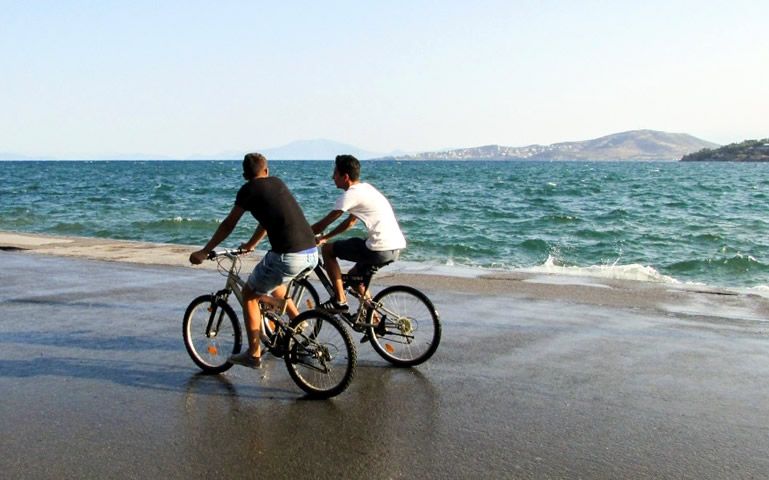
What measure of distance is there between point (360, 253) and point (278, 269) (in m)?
0.94

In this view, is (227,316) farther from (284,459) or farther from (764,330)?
(764,330)

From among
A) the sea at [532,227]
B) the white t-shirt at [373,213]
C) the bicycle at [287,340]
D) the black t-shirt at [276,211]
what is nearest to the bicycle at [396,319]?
the white t-shirt at [373,213]

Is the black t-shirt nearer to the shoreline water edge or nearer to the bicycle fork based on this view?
the bicycle fork

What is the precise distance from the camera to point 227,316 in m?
6.50

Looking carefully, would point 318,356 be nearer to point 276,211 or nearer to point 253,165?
point 276,211

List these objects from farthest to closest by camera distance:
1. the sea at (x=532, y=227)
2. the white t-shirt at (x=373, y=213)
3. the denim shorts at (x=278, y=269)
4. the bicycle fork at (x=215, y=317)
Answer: the sea at (x=532, y=227), the bicycle fork at (x=215, y=317), the white t-shirt at (x=373, y=213), the denim shorts at (x=278, y=269)

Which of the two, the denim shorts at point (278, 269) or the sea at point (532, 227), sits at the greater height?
the denim shorts at point (278, 269)

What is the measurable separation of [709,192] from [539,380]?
48488mm

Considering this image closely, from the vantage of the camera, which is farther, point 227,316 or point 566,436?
point 227,316

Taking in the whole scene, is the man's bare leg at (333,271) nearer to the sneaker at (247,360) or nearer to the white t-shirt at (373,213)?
the white t-shirt at (373,213)

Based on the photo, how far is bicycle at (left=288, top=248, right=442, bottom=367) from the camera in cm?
673

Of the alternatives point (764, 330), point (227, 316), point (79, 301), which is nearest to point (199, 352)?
point (227, 316)

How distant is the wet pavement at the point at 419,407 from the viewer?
4531mm

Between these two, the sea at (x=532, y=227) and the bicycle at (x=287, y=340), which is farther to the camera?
the sea at (x=532, y=227)
